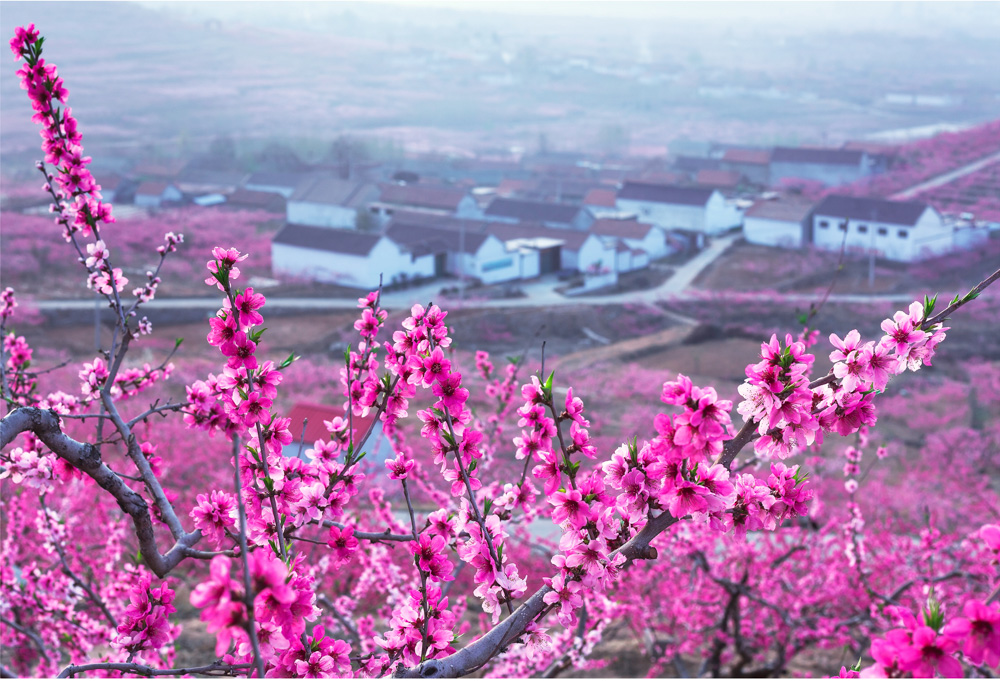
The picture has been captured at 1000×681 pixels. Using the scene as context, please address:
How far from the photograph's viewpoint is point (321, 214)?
41875 millimetres

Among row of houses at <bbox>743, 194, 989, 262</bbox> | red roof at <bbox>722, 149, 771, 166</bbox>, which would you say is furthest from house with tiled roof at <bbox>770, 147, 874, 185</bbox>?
row of houses at <bbox>743, 194, 989, 262</bbox>

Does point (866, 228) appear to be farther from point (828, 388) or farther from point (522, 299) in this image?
point (828, 388)

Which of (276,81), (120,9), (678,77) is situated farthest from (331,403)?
(678,77)

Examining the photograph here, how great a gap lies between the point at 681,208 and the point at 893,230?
428 inches

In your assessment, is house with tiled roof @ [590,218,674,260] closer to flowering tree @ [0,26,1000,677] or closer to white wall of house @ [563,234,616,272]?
white wall of house @ [563,234,616,272]

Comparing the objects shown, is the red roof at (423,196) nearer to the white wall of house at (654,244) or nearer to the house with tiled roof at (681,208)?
the house with tiled roof at (681,208)

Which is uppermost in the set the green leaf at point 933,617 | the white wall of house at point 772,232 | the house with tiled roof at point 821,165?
the house with tiled roof at point 821,165

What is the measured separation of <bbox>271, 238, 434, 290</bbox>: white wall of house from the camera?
1188 inches

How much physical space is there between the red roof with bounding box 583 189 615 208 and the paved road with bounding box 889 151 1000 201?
53.6ft

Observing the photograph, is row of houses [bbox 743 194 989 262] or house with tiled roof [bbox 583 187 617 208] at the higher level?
house with tiled roof [bbox 583 187 617 208]

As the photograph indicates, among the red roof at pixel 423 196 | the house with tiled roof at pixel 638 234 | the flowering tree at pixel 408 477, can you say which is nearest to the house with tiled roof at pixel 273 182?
the red roof at pixel 423 196

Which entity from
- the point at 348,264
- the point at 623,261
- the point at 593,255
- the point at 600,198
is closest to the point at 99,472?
the point at 348,264

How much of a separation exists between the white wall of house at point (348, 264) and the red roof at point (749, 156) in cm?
3621

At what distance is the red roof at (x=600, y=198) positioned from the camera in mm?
46031
